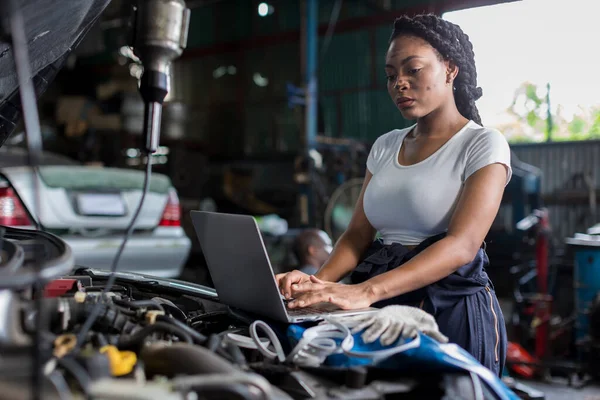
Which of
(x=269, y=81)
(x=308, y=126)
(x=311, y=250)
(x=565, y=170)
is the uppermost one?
(x=269, y=81)

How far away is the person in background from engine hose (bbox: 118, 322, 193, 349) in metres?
2.33

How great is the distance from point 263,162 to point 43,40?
1007 cm

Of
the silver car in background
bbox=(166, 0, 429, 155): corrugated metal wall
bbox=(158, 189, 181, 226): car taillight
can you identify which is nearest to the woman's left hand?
the silver car in background

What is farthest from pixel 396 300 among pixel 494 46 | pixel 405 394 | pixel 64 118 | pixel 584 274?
pixel 64 118

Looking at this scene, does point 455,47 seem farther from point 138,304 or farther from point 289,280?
point 138,304

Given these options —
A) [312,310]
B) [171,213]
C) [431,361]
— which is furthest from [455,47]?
[171,213]

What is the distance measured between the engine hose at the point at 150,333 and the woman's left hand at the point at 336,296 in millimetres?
335

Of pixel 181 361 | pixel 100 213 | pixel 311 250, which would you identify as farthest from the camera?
pixel 100 213

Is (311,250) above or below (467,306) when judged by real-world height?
below

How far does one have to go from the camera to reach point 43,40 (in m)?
1.22

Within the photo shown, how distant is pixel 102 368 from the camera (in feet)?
2.40

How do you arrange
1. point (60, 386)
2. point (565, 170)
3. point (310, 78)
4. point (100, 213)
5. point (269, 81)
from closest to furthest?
point (60, 386), point (100, 213), point (310, 78), point (565, 170), point (269, 81)

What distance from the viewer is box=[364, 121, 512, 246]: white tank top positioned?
134 centimetres

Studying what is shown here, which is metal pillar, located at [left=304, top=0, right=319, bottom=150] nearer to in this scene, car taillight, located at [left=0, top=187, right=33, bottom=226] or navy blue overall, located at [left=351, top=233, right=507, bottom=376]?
car taillight, located at [left=0, top=187, right=33, bottom=226]
